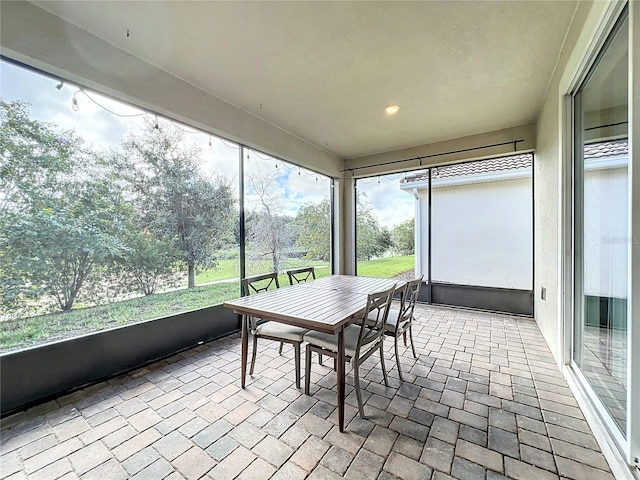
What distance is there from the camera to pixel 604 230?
1.71 m

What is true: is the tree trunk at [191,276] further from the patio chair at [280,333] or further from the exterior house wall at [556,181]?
the exterior house wall at [556,181]

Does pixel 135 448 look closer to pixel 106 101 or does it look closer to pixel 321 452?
pixel 321 452

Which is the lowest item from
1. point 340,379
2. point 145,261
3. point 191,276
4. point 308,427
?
point 308,427

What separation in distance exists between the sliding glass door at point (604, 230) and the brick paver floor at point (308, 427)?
323 millimetres

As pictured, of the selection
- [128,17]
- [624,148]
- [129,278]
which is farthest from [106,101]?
[624,148]

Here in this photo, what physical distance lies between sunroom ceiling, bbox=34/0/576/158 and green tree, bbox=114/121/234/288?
69 cm

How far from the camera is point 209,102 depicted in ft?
9.66

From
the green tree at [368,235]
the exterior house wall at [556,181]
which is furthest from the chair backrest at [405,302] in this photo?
the green tree at [368,235]

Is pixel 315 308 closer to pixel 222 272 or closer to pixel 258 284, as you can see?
pixel 258 284

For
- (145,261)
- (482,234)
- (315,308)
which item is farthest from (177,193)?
(482,234)

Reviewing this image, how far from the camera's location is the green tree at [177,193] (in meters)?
2.60

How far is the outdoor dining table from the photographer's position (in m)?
1.74

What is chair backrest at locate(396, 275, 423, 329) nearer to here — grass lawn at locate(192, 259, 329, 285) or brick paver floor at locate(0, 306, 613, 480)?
brick paver floor at locate(0, 306, 613, 480)

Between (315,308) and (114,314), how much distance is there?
1.91 meters
